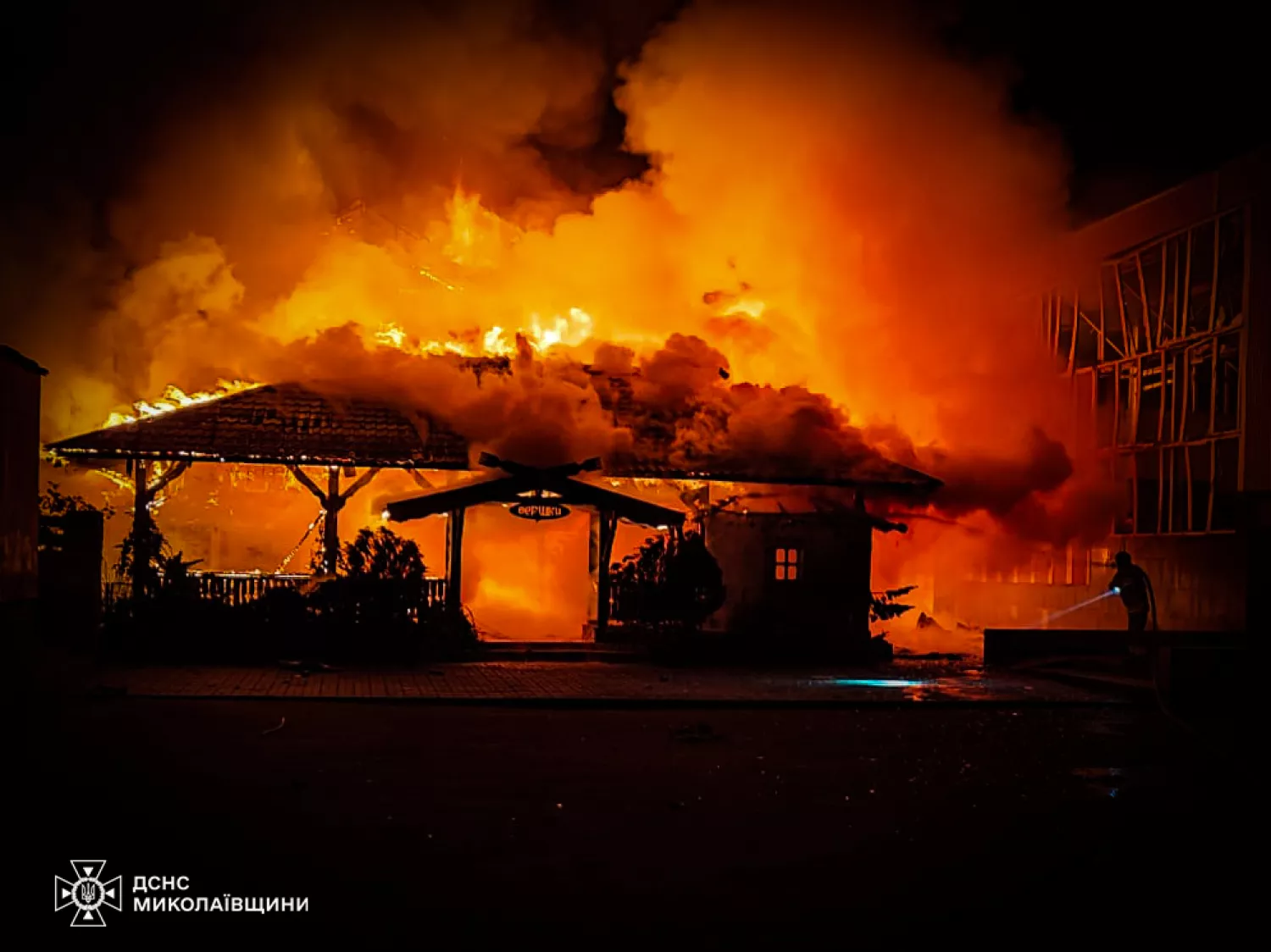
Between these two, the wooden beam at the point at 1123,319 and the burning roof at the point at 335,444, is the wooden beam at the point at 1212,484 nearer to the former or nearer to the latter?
the wooden beam at the point at 1123,319

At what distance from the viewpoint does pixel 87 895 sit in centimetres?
610

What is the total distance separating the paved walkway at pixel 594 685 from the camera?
14961 millimetres

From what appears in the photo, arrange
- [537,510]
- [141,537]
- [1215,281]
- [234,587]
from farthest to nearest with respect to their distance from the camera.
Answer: [1215,281], [537,510], [141,537], [234,587]

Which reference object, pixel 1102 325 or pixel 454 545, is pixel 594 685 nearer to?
pixel 454 545

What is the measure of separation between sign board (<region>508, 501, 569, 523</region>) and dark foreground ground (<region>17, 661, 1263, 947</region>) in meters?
7.00

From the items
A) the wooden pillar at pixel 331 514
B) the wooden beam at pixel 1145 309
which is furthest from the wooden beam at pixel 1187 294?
the wooden pillar at pixel 331 514

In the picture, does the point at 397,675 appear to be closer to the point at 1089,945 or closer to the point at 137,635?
the point at 137,635

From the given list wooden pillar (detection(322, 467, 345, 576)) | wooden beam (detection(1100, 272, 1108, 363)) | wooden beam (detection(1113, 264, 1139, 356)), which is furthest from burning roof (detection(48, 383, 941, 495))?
wooden beam (detection(1100, 272, 1108, 363))

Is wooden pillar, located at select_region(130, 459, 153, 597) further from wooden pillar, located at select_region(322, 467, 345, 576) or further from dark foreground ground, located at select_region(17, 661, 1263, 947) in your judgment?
dark foreground ground, located at select_region(17, 661, 1263, 947)

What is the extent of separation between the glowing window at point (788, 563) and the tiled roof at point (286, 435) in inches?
210

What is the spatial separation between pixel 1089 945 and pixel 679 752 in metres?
6.02

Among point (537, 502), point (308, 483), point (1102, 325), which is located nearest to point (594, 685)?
point (537, 502)

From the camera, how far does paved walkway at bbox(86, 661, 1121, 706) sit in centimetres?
1496

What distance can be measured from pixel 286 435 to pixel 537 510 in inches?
162
